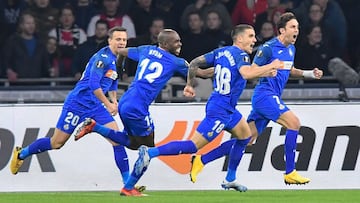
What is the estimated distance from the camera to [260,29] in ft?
72.6

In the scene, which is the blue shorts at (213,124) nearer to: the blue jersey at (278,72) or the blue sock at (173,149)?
the blue sock at (173,149)

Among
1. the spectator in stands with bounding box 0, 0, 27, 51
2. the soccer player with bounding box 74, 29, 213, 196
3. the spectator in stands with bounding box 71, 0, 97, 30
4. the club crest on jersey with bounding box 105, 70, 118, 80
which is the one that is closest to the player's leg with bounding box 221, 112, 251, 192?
the soccer player with bounding box 74, 29, 213, 196

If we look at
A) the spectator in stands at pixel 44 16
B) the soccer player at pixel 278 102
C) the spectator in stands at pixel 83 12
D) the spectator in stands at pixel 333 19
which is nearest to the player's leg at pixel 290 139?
the soccer player at pixel 278 102

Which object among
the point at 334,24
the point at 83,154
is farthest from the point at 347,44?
the point at 83,154

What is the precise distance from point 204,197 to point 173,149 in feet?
3.01

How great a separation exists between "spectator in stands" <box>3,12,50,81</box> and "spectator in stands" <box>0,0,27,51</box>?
21.1 inches

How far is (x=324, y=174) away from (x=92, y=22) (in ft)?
17.7

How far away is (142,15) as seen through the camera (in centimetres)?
2262

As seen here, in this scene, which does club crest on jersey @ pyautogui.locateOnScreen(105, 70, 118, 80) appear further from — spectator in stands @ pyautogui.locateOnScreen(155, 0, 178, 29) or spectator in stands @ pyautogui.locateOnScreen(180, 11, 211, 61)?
spectator in stands @ pyautogui.locateOnScreen(155, 0, 178, 29)

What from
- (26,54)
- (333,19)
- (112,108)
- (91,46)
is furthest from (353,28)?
(112,108)

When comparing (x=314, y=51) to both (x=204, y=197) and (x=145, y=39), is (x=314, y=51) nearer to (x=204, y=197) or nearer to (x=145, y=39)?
(x=145, y=39)

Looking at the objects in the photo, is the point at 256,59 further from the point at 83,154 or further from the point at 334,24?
the point at 334,24

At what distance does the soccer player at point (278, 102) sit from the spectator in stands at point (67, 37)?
5715 mm

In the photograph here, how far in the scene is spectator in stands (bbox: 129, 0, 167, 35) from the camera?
74.1 ft
